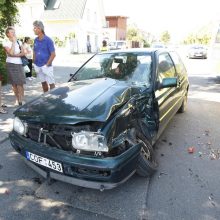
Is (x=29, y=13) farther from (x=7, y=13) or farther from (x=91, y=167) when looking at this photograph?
(x=91, y=167)

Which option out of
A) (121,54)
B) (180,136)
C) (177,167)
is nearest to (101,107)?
(177,167)

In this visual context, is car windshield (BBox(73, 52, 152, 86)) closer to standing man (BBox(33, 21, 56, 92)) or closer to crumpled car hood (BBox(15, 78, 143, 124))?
crumpled car hood (BBox(15, 78, 143, 124))

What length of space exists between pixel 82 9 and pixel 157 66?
30.6m

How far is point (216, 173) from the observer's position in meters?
3.89

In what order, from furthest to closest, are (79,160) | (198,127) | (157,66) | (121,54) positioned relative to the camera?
(198,127) < (121,54) < (157,66) < (79,160)

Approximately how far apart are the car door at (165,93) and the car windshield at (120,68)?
220 millimetres

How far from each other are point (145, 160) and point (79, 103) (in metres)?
1.07

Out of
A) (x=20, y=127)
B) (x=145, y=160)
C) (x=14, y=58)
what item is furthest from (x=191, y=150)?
(x=14, y=58)

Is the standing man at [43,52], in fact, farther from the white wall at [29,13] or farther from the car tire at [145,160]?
the white wall at [29,13]

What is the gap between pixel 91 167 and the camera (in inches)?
108

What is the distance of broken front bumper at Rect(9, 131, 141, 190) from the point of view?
276cm

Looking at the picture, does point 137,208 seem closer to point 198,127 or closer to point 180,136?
point 180,136

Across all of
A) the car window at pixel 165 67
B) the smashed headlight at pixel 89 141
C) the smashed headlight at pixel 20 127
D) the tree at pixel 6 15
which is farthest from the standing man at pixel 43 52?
the smashed headlight at pixel 89 141

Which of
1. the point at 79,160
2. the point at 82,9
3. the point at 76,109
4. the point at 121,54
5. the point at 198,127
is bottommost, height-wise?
the point at 198,127
